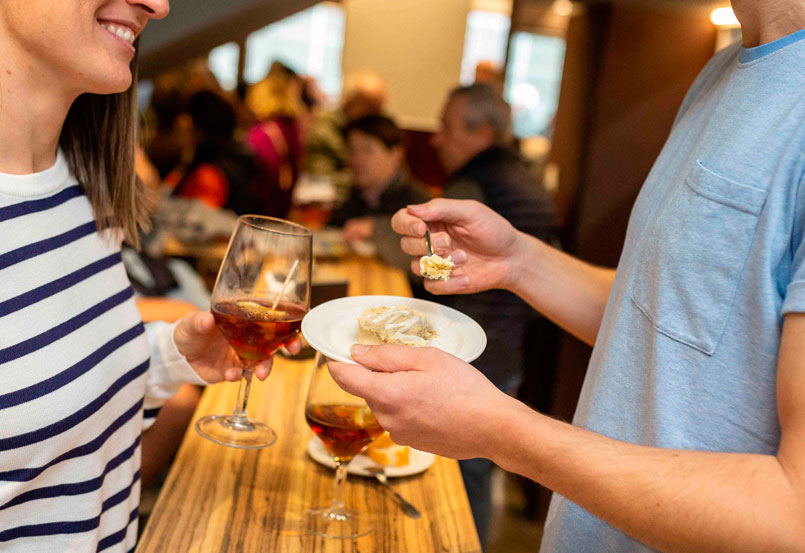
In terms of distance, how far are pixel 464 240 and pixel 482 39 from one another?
831 cm

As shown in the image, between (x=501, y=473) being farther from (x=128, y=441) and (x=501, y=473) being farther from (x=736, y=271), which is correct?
(x=736, y=271)

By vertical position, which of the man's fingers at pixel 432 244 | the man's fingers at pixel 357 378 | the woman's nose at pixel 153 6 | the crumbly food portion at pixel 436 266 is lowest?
the man's fingers at pixel 357 378

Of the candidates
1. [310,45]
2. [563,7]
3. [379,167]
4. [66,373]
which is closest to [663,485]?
[66,373]

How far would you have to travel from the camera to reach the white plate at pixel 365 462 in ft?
4.67

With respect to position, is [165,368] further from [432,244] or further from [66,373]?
[432,244]

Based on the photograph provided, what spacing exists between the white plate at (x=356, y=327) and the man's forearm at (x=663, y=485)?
0.52 feet

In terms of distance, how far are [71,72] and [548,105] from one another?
18.9ft

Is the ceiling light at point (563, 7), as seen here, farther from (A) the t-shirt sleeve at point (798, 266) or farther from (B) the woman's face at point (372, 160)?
(A) the t-shirt sleeve at point (798, 266)

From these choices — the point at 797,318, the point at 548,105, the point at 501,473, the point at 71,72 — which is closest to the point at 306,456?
the point at 71,72

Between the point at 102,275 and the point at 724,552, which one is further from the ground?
the point at 102,275

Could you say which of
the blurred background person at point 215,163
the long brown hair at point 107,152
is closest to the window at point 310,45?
the blurred background person at point 215,163

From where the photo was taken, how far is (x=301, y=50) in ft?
31.4

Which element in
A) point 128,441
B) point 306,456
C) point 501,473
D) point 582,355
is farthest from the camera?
point 501,473

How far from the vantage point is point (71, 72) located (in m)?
1.15
